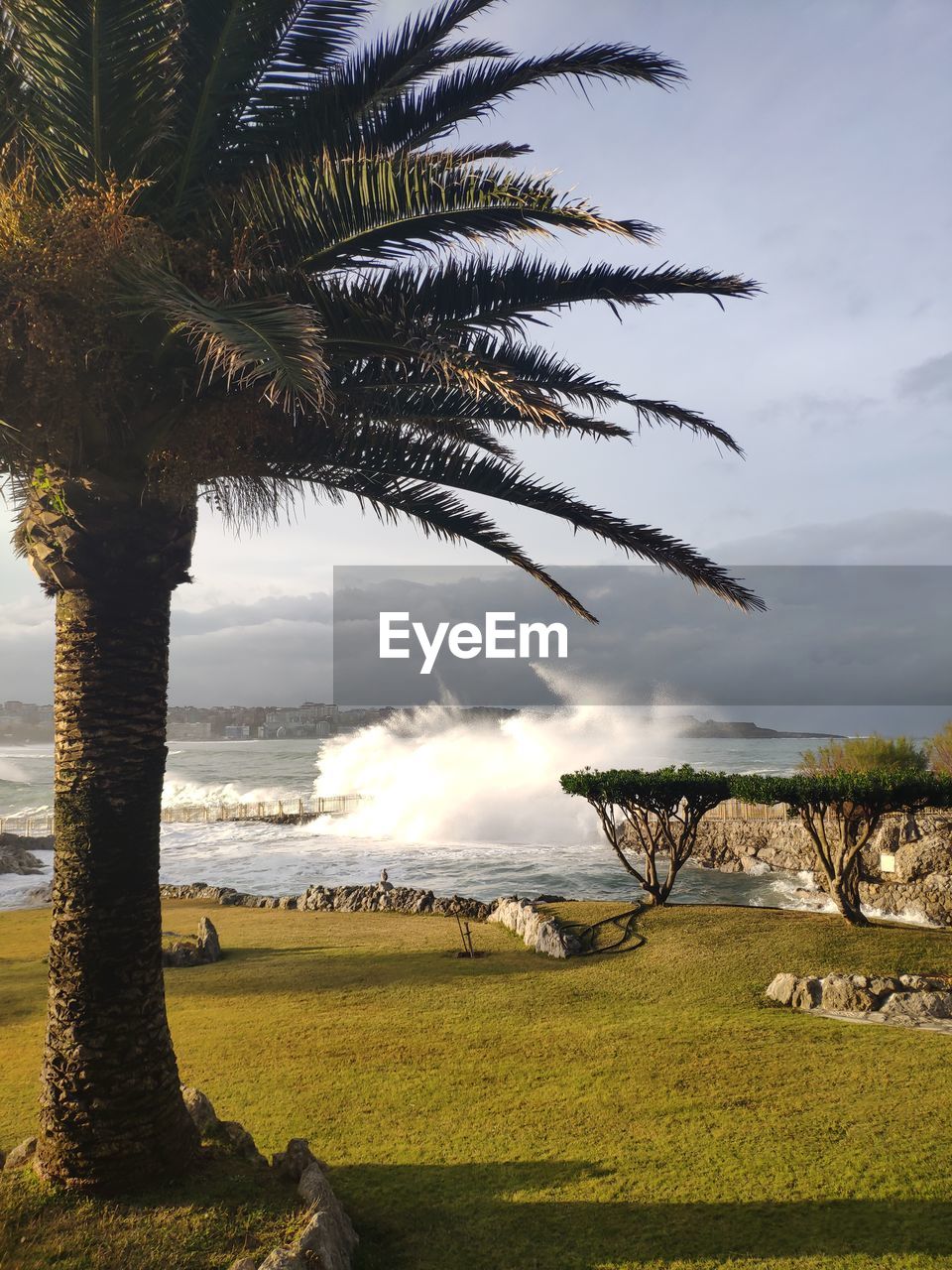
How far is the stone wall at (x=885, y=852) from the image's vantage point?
2033 centimetres

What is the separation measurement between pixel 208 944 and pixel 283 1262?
946 cm

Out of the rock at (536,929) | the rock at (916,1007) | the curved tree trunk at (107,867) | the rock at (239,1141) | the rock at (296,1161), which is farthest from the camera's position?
the rock at (536,929)

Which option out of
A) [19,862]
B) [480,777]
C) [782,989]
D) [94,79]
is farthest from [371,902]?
[480,777]

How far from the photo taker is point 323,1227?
4488mm

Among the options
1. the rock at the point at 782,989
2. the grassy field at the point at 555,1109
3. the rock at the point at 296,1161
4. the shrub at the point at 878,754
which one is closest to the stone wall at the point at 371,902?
the grassy field at the point at 555,1109

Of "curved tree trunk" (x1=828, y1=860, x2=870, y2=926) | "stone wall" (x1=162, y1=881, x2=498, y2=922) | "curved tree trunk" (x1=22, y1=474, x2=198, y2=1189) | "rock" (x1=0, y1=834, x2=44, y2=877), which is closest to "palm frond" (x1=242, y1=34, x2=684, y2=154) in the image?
"curved tree trunk" (x1=22, y1=474, x2=198, y2=1189)

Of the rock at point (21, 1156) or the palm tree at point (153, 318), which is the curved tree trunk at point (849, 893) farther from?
the rock at point (21, 1156)

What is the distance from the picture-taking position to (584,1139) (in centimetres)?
636

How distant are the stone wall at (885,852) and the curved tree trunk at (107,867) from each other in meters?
19.6

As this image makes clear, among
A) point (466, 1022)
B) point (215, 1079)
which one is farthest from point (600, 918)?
point (215, 1079)

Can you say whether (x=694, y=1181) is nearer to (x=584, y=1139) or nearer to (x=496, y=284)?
(x=584, y=1139)

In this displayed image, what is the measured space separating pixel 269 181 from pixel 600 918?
11.8 meters

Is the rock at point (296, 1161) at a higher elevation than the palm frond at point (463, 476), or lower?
lower

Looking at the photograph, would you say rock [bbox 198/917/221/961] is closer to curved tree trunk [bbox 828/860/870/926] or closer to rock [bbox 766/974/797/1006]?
rock [bbox 766/974/797/1006]
